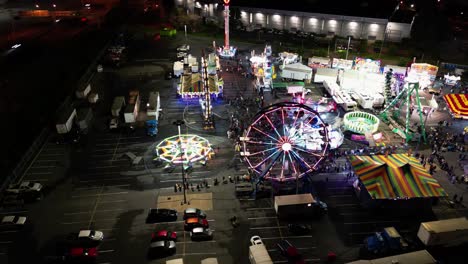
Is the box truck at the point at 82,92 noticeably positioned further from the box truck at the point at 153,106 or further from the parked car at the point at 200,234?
the parked car at the point at 200,234

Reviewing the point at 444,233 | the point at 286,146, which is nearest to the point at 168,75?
the point at 286,146

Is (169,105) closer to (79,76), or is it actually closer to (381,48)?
(79,76)

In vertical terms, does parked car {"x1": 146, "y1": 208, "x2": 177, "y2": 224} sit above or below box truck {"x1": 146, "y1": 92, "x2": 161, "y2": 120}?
below

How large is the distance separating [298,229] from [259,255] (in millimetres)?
6747

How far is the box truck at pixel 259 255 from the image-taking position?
118ft

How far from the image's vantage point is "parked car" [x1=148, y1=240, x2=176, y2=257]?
38906 millimetres

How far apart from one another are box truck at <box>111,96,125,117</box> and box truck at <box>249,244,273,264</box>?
1462 inches

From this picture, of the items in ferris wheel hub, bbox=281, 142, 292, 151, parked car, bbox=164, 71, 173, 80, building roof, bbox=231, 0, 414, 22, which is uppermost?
building roof, bbox=231, 0, 414, 22

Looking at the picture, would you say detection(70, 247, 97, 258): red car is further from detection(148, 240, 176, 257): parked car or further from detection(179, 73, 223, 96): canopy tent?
detection(179, 73, 223, 96): canopy tent

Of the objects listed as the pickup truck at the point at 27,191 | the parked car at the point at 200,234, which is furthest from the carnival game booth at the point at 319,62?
the pickup truck at the point at 27,191

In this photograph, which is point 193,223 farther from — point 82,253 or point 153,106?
point 153,106

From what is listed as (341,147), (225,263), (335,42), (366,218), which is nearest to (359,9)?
(335,42)

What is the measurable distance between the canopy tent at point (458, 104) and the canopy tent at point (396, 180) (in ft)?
77.8

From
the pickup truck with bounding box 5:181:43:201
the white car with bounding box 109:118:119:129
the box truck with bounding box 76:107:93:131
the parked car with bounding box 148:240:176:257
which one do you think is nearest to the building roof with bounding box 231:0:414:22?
the white car with bounding box 109:118:119:129
